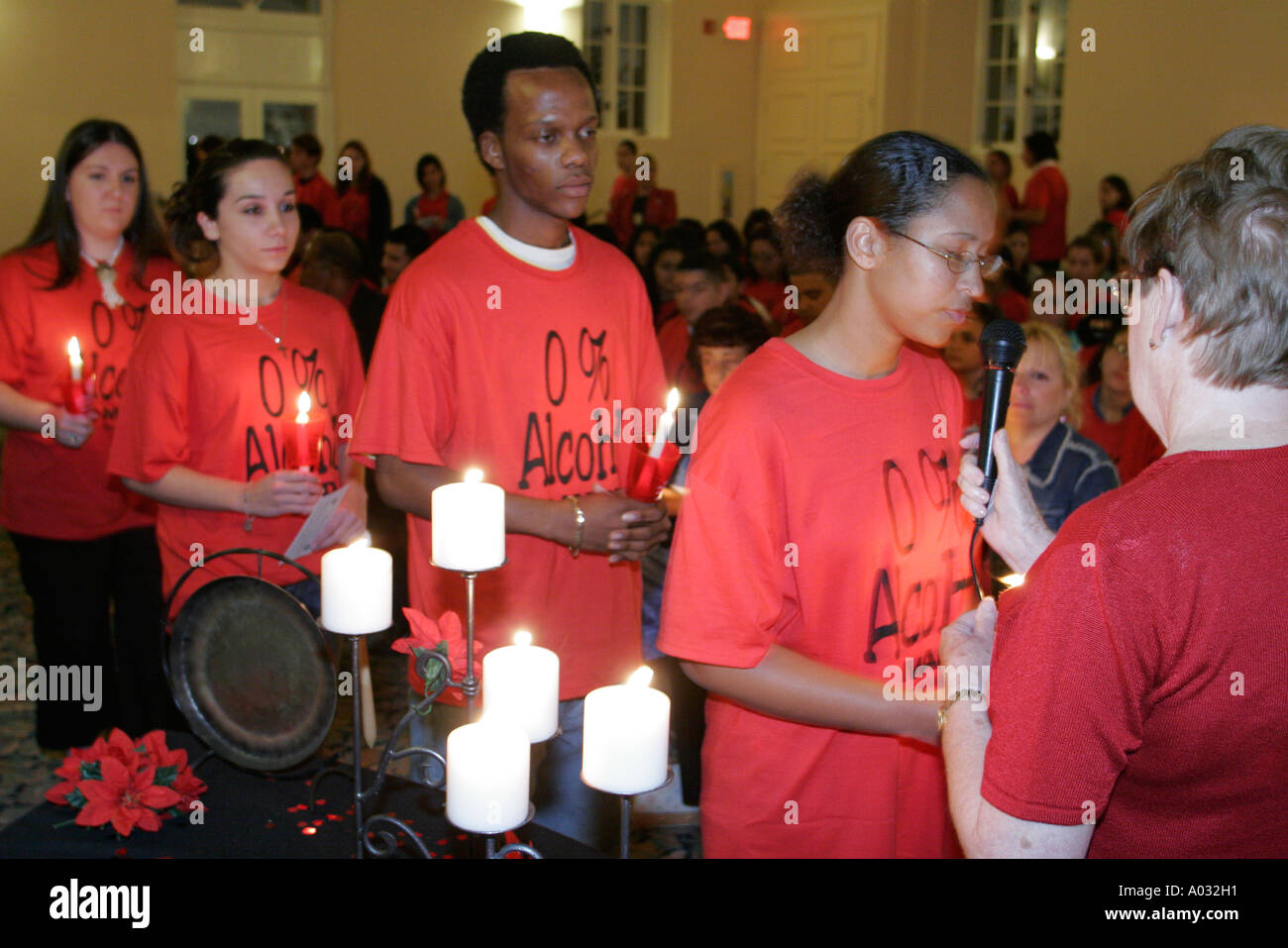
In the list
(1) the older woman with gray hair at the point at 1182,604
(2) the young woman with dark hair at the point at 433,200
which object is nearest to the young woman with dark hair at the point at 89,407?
(1) the older woman with gray hair at the point at 1182,604

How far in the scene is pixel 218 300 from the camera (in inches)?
105

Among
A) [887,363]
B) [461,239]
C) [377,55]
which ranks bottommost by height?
[887,363]

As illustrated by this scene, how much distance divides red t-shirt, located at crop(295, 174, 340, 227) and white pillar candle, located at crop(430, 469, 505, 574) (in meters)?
8.57

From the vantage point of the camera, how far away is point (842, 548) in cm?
167

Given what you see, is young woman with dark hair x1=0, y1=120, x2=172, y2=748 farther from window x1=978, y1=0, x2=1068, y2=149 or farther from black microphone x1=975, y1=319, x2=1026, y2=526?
window x1=978, y1=0, x2=1068, y2=149

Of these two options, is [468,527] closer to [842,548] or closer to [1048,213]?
[842,548]

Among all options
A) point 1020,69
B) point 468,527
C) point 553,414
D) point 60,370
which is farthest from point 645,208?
point 468,527

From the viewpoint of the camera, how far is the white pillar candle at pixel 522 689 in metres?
1.50

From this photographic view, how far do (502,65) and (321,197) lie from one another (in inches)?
314
